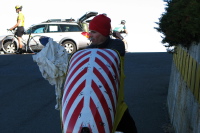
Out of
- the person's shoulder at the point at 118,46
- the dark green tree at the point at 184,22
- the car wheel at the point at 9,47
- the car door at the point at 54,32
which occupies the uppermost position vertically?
the dark green tree at the point at 184,22

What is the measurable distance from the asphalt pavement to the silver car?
625 cm

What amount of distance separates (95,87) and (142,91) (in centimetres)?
782

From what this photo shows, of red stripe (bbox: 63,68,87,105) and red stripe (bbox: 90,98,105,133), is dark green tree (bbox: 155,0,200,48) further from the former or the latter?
red stripe (bbox: 90,98,105,133)

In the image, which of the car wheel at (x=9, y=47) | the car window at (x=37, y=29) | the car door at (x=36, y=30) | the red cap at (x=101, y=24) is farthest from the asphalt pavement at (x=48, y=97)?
the car window at (x=37, y=29)

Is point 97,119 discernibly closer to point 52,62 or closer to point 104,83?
point 104,83

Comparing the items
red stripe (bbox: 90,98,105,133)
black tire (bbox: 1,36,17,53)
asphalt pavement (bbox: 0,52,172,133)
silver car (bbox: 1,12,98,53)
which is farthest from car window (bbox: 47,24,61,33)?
red stripe (bbox: 90,98,105,133)

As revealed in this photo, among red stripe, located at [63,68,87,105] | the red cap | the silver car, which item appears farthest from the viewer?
the silver car

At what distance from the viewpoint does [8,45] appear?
22266mm

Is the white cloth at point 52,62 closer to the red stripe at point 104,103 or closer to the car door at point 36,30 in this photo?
the red stripe at point 104,103

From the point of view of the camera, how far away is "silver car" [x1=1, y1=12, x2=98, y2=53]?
75.7ft

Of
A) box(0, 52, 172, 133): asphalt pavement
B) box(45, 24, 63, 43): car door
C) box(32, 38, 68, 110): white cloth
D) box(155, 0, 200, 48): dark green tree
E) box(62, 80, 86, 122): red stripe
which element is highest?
box(155, 0, 200, 48): dark green tree

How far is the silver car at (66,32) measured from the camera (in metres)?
23.1

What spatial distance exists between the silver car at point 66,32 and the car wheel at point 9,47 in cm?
105

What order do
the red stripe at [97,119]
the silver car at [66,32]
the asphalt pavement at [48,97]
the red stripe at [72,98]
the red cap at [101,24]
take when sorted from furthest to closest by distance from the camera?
the silver car at [66,32] < the asphalt pavement at [48,97] < the red cap at [101,24] < the red stripe at [72,98] < the red stripe at [97,119]
